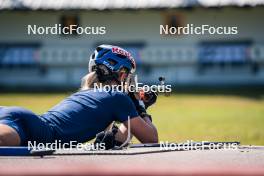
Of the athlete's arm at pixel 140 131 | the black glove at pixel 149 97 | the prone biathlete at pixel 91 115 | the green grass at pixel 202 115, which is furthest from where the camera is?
the green grass at pixel 202 115

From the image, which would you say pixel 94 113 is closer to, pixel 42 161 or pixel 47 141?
pixel 47 141

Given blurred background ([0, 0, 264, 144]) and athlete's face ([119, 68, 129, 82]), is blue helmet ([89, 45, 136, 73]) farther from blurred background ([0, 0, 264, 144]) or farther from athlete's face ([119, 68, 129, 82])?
blurred background ([0, 0, 264, 144])

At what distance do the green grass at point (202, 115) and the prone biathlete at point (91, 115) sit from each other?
20.1 feet

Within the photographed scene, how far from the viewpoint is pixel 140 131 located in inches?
293

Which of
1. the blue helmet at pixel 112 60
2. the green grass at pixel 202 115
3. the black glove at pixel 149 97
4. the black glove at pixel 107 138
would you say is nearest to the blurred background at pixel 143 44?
the green grass at pixel 202 115

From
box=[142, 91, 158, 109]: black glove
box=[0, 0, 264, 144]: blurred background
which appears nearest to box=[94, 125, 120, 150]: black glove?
box=[142, 91, 158, 109]: black glove

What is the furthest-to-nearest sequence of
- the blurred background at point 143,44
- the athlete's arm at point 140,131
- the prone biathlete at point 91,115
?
the blurred background at point 143,44
the athlete's arm at point 140,131
the prone biathlete at point 91,115

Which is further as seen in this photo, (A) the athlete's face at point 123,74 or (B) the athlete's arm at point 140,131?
(A) the athlete's face at point 123,74

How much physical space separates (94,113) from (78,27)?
2699 centimetres

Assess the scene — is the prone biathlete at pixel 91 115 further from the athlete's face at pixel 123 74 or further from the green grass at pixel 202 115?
the green grass at pixel 202 115

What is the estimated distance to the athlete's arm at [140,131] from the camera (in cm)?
734

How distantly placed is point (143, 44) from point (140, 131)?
2626cm

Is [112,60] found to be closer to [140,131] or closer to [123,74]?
[123,74]

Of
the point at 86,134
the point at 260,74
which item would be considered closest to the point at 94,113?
the point at 86,134
